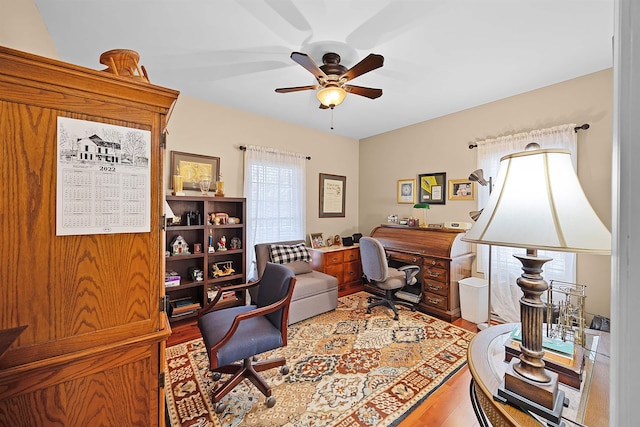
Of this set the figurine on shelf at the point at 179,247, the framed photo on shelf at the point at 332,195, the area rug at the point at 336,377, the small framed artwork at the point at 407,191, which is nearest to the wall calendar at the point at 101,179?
the area rug at the point at 336,377

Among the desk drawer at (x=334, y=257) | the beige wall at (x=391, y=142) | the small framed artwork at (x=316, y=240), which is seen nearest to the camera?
the beige wall at (x=391, y=142)

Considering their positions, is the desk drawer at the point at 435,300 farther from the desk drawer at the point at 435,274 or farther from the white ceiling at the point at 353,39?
the white ceiling at the point at 353,39

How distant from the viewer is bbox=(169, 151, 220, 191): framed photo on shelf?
3158mm

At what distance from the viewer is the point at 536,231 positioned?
80 centimetres

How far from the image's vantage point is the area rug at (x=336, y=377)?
171 cm

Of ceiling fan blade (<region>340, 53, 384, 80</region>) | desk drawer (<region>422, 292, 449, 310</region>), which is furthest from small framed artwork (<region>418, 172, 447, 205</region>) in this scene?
ceiling fan blade (<region>340, 53, 384, 80</region>)

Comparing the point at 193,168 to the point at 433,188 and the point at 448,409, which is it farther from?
the point at 448,409

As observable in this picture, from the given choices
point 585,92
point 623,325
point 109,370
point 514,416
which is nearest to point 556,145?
point 585,92

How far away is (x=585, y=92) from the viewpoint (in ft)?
8.51

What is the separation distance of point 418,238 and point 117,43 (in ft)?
12.2

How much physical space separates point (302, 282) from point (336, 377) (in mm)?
1219

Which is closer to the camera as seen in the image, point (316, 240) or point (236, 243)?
point (236, 243)

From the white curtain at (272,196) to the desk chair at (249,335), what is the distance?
144 cm

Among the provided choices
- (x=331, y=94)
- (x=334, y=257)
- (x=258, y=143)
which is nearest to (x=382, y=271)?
(x=334, y=257)
